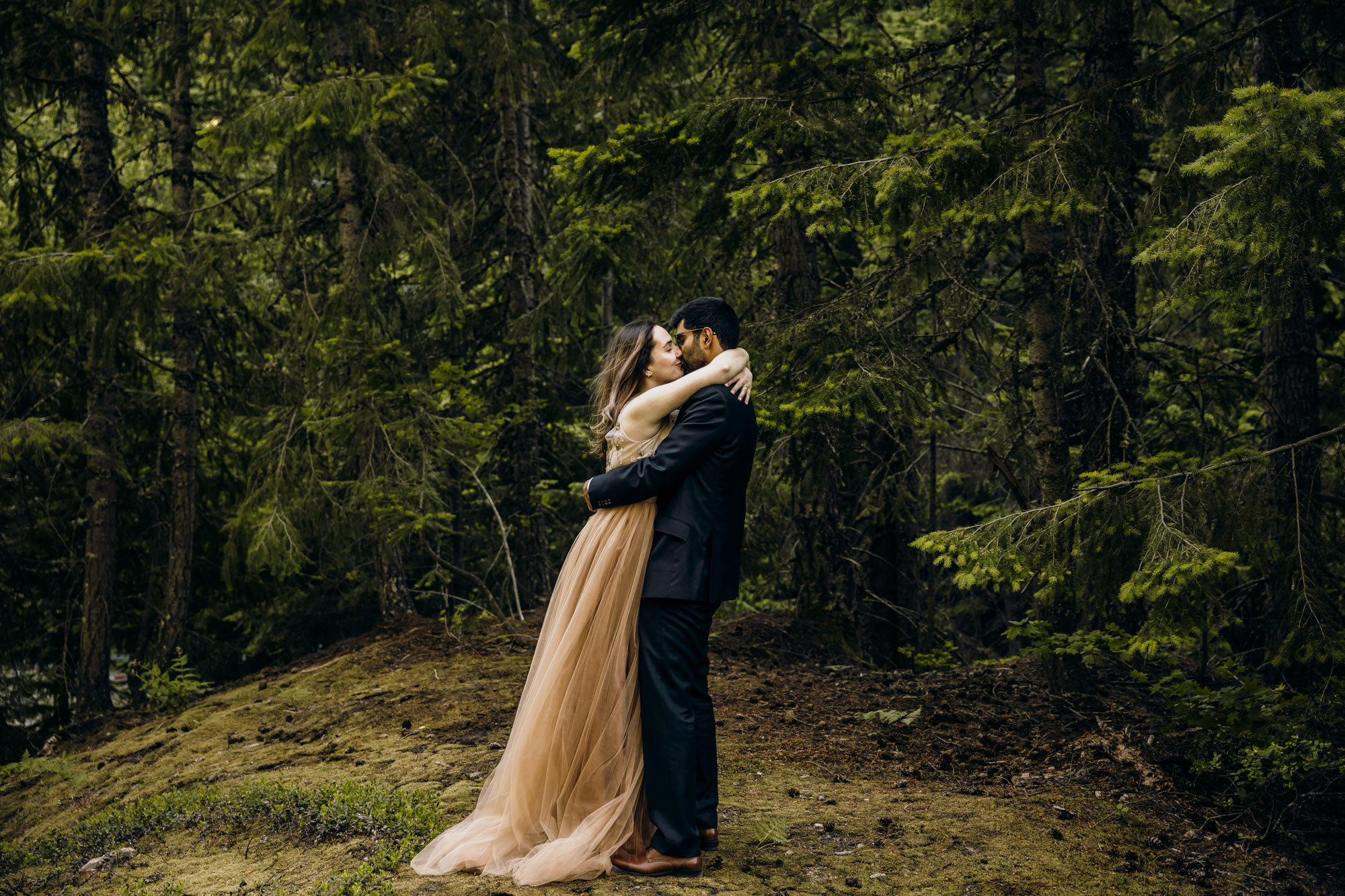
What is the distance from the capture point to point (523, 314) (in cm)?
1112

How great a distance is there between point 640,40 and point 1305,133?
5.77 metres

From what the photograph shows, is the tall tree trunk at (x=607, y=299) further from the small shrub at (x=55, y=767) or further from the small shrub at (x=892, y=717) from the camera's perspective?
the small shrub at (x=55, y=767)

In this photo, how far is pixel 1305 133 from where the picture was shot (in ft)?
12.7

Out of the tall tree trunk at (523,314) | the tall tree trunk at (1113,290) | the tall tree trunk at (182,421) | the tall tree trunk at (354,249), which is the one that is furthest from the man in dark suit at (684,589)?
the tall tree trunk at (182,421)

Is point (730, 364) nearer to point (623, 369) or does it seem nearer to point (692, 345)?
point (692, 345)

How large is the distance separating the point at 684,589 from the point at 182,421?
10.3 m

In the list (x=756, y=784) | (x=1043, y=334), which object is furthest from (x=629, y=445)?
(x=1043, y=334)

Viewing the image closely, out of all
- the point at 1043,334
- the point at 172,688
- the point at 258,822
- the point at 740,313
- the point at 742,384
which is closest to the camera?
the point at 742,384

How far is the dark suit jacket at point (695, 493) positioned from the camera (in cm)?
404

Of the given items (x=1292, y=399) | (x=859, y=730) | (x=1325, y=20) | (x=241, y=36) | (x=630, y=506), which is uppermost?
(x=241, y=36)

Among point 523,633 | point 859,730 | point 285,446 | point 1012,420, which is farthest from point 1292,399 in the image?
Result: point 285,446

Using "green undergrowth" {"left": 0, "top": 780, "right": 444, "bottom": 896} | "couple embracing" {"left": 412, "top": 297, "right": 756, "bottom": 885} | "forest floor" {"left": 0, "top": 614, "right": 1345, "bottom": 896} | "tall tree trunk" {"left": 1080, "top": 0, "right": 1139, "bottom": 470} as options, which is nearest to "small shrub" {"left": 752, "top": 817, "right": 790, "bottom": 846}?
"forest floor" {"left": 0, "top": 614, "right": 1345, "bottom": 896}

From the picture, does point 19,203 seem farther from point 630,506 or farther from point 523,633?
point 630,506

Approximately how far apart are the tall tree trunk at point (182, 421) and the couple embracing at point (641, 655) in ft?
29.6
